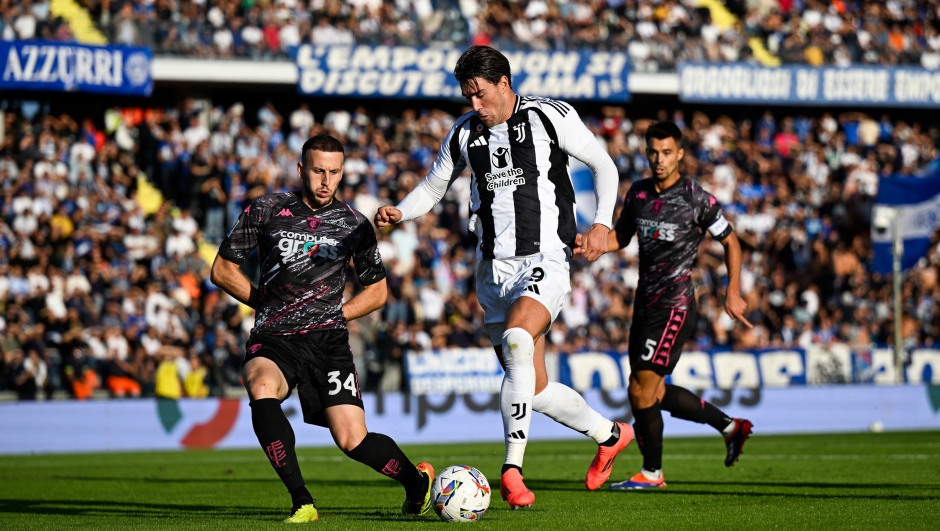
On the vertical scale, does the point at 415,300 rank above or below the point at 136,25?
below

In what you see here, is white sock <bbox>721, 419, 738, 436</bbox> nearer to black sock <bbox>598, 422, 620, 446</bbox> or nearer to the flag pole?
black sock <bbox>598, 422, 620, 446</bbox>

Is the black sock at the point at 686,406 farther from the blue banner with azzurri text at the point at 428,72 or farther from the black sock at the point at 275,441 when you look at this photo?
the blue banner with azzurri text at the point at 428,72

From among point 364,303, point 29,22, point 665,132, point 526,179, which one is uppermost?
point 29,22

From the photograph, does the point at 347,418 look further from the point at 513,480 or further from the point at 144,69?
the point at 144,69

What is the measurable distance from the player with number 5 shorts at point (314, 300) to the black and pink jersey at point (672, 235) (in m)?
2.82

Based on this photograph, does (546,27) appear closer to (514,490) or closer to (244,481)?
(244,481)

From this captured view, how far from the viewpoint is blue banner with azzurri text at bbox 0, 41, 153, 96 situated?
2355cm

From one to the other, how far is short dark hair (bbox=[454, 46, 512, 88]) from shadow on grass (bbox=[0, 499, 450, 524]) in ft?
8.61

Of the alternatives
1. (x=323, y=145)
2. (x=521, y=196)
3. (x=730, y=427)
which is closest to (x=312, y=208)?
(x=323, y=145)

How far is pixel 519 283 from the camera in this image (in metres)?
7.29

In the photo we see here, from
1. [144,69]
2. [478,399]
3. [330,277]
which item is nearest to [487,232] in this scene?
[330,277]

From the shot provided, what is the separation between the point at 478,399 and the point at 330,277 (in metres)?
11.8

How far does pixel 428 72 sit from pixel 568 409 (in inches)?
780

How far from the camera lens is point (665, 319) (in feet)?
30.6
